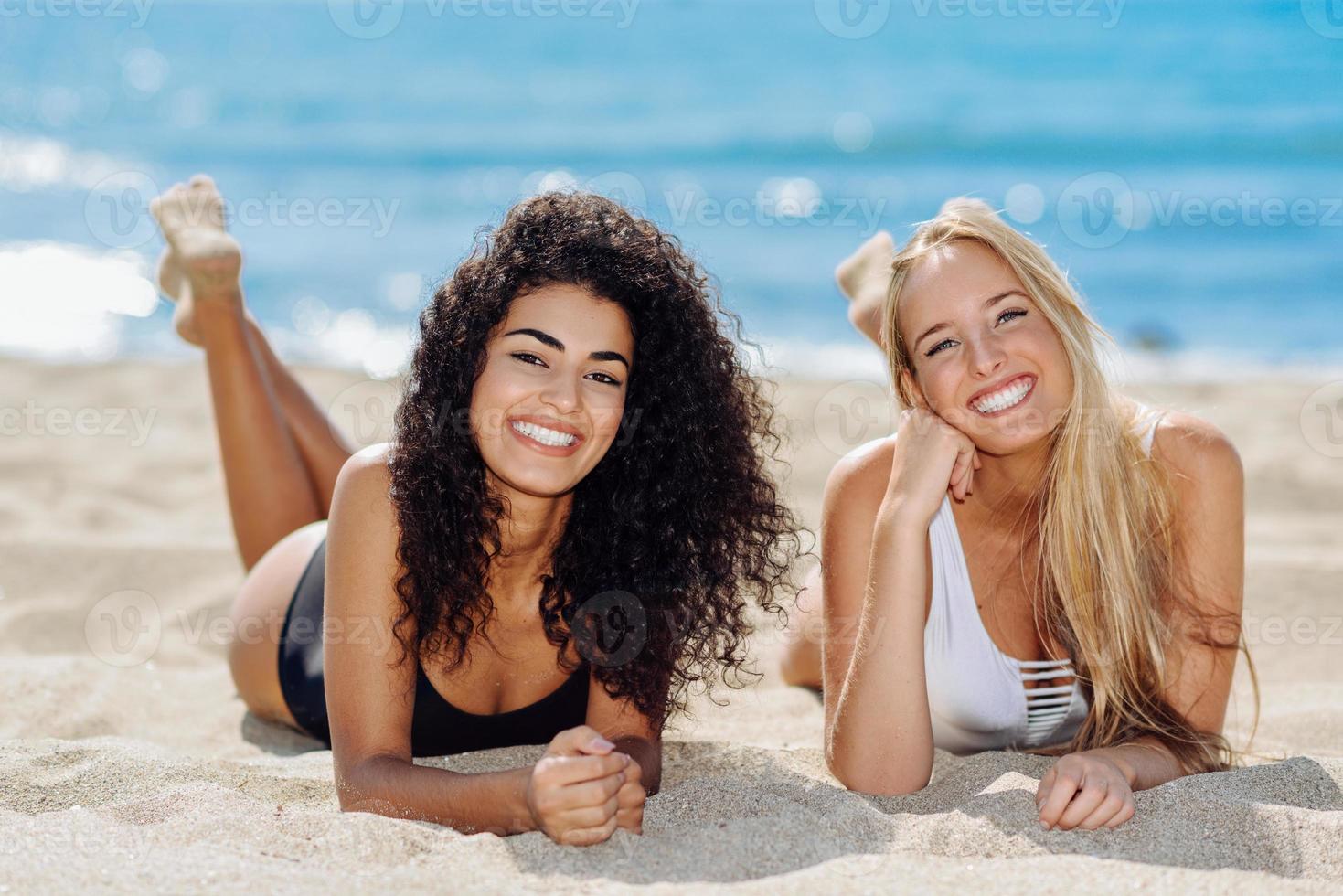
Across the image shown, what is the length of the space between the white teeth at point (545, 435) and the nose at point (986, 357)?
40.8 inches

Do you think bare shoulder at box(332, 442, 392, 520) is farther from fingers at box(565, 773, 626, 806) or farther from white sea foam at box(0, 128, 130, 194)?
white sea foam at box(0, 128, 130, 194)

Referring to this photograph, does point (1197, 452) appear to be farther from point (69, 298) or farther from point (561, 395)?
point (69, 298)

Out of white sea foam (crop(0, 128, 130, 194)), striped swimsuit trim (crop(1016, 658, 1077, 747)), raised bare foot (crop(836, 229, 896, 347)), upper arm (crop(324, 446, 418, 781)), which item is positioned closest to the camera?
upper arm (crop(324, 446, 418, 781))

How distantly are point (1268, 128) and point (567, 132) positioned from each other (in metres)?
10.1

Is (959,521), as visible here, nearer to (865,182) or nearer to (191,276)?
(191,276)

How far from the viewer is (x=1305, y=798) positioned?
2.85 meters

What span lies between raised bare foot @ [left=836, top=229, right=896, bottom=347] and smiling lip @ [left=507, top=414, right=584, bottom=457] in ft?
7.29

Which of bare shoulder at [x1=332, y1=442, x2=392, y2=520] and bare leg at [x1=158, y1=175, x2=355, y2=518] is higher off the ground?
bare leg at [x1=158, y1=175, x2=355, y2=518]

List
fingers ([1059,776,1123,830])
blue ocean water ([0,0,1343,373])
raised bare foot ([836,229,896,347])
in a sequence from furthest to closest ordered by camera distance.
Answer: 1. blue ocean water ([0,0,1343,373])
2. raised bare foot ([836,229,896,347])
3. fingers ([1059,776,1123,830])

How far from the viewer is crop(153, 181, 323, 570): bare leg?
15.0 feet

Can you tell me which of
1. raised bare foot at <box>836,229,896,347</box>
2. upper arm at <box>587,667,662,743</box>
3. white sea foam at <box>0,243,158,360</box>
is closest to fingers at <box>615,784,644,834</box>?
upper arm at <box>587,667,662,743</box>

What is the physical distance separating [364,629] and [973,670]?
1.58 metres

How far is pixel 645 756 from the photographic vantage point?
9.70 ft

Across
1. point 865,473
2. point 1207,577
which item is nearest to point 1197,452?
point 1207,577
